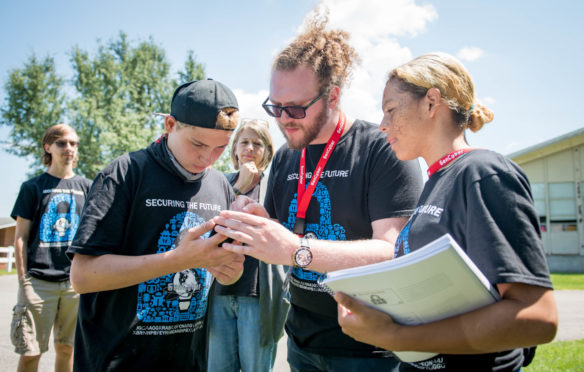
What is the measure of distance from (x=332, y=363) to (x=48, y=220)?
4332mm

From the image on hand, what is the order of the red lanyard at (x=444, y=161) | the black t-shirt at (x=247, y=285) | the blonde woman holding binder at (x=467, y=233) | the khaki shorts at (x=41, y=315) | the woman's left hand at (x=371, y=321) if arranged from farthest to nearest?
the khaki shorts at (x=41, y=315), the black t-shirt at (x=247, y=285), the red lanyard at (x=444, y=161), the woman's left hand at (x=371, y=321), the blonde woman holding binder at (x=467, y=233)

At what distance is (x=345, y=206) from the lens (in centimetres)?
236

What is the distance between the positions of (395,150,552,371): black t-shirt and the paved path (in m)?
4.22

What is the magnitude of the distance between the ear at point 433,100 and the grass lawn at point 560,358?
15.5 ft

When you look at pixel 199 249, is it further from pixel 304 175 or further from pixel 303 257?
pixel 304 175

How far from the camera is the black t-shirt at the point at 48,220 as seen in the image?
4.83m

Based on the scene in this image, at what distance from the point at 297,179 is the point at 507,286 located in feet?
5.18

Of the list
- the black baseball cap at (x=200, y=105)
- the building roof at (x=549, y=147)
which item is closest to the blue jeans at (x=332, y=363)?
the black baseball cap at (x=200, y=105)

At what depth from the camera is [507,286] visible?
4.35 feet

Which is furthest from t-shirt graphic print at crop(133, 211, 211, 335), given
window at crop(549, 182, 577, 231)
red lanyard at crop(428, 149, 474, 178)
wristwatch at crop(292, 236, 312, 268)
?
window at crop(549, 182, 577, 231)

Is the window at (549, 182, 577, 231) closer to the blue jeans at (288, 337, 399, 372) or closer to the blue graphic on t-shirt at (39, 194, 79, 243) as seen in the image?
the blue jeans at (288, 337, 399, 372)

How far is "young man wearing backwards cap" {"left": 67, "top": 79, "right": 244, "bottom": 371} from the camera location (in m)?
2.03

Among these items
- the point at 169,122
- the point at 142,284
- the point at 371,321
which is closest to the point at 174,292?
the point at 142,284

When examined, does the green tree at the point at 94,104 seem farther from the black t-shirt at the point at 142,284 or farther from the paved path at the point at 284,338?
the black t-shirt at the point at 142,284
